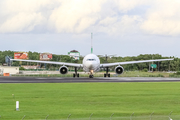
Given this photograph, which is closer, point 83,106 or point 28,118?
point 28,118

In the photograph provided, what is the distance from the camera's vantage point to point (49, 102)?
33.4m

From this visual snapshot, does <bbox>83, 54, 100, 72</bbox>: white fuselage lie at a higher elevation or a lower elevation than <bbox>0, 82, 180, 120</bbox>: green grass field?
higher

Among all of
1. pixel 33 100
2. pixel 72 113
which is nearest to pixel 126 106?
pixel 72 113

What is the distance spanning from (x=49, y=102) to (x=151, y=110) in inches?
387

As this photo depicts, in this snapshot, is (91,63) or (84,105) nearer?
(84,105)

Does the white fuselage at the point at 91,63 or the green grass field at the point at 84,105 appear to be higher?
the white fuselage at the point at 91,63

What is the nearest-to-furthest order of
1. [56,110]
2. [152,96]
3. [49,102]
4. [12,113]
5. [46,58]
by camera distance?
[12,113] → [56,110] → [49,102] → [152,96] → [46,58]

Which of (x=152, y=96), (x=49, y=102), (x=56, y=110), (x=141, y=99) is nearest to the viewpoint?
(x=56, y=110)

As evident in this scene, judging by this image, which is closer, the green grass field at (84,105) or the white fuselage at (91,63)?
the green grass field at (84,105)

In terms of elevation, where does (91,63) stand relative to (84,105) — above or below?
above

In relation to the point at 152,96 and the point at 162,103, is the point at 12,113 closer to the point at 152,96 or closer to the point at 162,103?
the point at 162,103

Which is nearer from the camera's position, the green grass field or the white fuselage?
the green grass field

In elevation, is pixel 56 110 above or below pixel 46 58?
below

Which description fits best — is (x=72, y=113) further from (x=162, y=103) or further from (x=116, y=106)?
(x=162, y=103)
